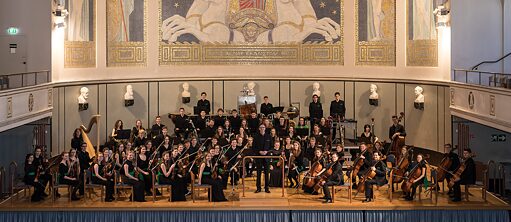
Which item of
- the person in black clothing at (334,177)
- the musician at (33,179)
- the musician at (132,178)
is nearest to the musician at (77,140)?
the musician at (33,179)

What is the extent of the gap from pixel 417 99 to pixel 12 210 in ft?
36.6

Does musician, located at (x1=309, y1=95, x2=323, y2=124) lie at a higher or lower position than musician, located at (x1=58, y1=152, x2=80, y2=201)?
higher

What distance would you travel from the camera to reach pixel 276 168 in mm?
19828

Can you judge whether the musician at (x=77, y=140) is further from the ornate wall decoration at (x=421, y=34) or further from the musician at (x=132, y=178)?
the ornate wall decoration at (x=421, y=34)

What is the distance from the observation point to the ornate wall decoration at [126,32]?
26.2 m

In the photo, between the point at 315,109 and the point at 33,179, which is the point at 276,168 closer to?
the point at 33,179

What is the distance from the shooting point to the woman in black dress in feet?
61.3

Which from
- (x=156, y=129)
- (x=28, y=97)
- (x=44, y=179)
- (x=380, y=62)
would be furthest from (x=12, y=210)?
(x=380, y=62)

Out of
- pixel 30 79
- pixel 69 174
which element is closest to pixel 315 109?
pixel 30 79

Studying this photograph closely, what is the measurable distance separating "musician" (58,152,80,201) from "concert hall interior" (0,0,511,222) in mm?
45

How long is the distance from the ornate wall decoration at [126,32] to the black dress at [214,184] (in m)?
8.41

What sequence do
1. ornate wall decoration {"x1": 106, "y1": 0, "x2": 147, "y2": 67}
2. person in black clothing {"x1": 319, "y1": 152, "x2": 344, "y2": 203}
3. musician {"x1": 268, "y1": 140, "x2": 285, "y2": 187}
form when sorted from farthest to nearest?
ornate wall decoration {"x1": 106, "y1": 0, "x2": 147, "y2": 67} → musician {"x1": 268, "y1": 140, "x2": 285, "y2": 187} → person in black clothing {"x1": 319, "y1": 152, "x2": 344, "y2": 203}

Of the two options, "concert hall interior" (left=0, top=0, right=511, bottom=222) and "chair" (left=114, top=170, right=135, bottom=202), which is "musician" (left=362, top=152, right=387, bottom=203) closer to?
"concert hall interior" (left=0, top=0, right=511, bottom=222)

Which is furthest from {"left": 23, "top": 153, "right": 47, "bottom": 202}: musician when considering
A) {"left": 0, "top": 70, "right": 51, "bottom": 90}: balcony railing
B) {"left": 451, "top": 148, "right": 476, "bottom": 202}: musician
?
{"left": 451, "top": 148, "right": 476, "bottom": 202}: musician
